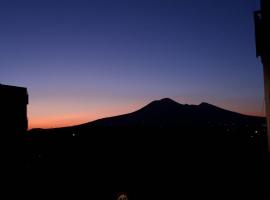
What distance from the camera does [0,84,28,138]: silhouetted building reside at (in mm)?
11602

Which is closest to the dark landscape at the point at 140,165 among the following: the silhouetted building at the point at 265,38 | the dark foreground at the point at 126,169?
the dark foreground at the point at 126,169

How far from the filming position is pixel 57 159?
794 inches

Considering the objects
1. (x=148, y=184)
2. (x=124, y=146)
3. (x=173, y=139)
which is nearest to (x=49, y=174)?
(x=148, y=184)

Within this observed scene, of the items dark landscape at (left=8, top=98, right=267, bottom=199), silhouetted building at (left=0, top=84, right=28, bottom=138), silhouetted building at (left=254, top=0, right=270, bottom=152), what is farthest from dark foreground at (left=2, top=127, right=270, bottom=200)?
silhouetted building at (left=254, top=0, right=270, bottom=152)

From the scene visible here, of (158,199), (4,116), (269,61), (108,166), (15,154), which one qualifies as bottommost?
(158,199)

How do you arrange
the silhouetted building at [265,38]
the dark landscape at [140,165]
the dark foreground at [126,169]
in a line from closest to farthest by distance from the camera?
1. the silhouetted building at [265,38]
2. the dark foreground at [126,169]
3. the dark landscape at [140,165]

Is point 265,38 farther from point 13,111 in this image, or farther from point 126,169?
point 126,169

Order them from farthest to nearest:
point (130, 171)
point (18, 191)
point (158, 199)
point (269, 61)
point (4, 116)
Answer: point (130, 171)
point (158, 199)
point (18, 191)
point (4, 116)
point (269, 61)

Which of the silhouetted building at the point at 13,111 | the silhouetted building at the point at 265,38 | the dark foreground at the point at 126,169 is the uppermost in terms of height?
the silhouetted building at the point at 265,38

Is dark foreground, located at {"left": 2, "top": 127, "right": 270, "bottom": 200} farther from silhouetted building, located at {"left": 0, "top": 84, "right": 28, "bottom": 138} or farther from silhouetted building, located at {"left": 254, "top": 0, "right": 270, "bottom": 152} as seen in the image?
silhouetted building, located at {"left": 254, "top": 0, "right": 270, "bottom": 152}

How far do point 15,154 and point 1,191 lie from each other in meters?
1.43

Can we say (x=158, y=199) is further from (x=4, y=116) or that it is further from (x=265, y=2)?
(x=265, y=2)

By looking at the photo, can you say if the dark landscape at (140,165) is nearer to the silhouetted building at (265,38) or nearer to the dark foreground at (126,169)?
the dark foreground at (126,169)

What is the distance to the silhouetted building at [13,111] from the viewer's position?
11602mm
